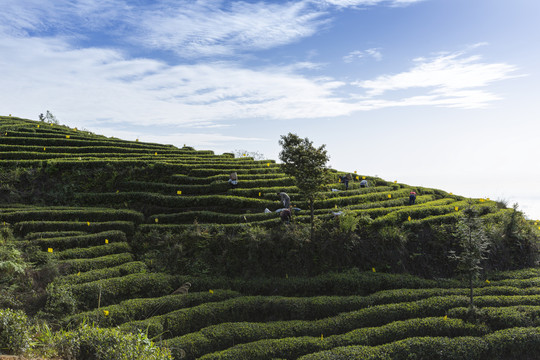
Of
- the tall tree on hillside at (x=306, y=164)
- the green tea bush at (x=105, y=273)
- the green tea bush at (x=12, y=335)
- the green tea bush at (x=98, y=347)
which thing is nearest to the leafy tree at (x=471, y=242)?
the tall tree on hillside at (x=306, y=164)

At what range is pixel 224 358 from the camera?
37.9ft

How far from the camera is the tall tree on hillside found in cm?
1883

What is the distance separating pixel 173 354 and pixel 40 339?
3953 mm

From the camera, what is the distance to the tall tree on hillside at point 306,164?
61.8ft

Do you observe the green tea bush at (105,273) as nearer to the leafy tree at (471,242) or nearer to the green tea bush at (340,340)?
the green tea bush at (340,340)

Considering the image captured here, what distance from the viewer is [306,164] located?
62.4 ft

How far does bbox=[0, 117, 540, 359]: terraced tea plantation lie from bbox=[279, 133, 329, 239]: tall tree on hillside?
2.23 metres

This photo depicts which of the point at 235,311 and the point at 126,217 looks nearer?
the point at 235,311

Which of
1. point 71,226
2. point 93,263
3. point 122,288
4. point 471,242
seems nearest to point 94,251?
point 93,263

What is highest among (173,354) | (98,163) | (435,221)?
(98,163)

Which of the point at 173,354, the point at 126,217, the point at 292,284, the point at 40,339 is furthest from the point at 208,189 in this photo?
the point at 40,339

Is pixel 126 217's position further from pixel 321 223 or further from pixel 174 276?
pixel 321 223

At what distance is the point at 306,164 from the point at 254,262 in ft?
19.0

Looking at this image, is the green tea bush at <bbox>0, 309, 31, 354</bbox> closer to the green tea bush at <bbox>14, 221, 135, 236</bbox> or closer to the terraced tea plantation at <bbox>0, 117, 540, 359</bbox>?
the terraced tea plantation at <bbox>0, 117, 540, 359</bbox>
